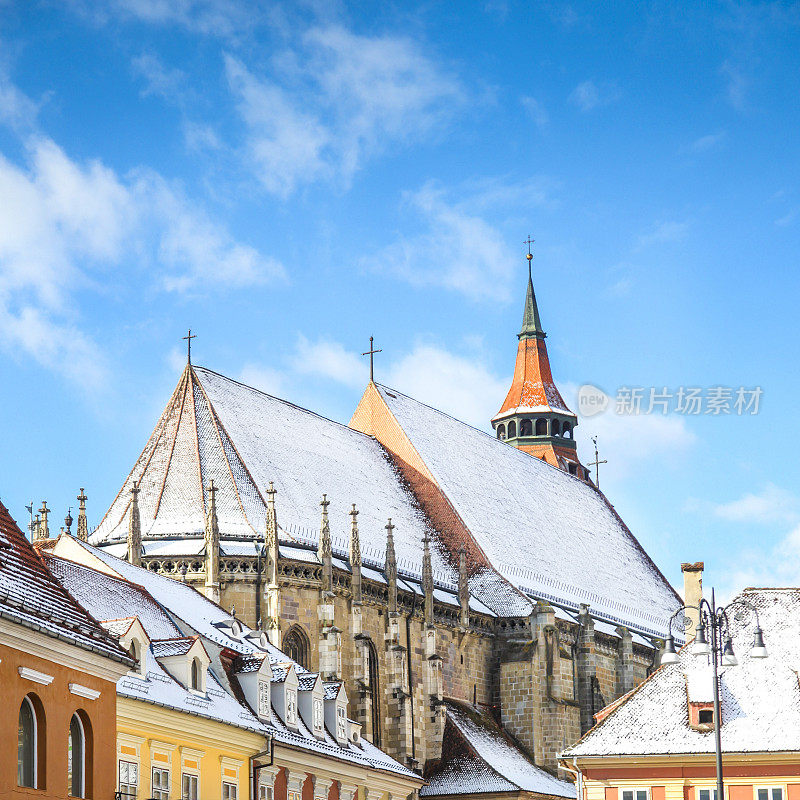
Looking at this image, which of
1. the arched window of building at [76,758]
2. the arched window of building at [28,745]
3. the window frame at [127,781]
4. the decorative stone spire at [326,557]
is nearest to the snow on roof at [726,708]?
the window frame at [127,781]

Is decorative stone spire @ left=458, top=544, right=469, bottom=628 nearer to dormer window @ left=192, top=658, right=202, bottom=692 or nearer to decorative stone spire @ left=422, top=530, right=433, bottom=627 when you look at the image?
decorative stone spire @ left=422, top=530, right=433, bottom=627

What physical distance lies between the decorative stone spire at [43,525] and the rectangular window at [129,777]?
3309 centimetres

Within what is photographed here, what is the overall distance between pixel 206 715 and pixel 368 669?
71.0ft

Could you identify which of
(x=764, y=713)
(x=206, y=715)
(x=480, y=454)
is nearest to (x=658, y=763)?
(x=764, y=713)

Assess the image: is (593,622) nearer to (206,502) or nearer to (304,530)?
(304,530)

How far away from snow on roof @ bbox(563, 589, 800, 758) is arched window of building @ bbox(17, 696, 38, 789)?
68.9ft

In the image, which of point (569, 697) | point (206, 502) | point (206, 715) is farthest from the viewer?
point (569, 697)

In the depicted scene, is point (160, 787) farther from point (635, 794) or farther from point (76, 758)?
point (635, 794)

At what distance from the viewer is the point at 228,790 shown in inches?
1296

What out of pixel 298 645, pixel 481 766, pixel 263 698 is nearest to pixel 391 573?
pixel 298 645

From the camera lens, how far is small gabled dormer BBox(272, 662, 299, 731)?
1448 inches

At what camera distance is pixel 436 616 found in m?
58.8

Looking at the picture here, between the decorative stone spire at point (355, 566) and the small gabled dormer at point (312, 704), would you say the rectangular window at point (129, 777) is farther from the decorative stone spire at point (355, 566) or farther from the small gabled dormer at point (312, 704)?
the decorative stone spire at point (355, 566)

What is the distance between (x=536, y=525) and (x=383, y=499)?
10901 millimetres
